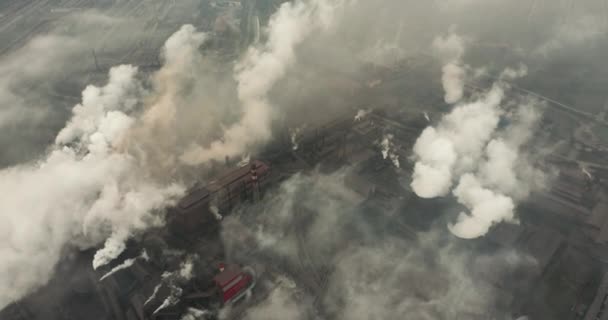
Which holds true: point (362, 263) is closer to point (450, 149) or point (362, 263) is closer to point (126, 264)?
point (450, 149)

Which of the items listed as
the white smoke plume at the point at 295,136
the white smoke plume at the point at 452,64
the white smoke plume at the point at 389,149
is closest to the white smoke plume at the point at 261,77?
the white smoke plume at the point at 295,136

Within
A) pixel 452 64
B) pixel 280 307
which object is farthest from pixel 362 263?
pixel 452 64

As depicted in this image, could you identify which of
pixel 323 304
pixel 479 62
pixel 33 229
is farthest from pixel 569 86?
pixel 33 229

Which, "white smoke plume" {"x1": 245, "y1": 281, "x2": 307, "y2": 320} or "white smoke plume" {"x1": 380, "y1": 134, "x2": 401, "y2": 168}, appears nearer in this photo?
"white smoke plume" {"x1": 245, "y1": 281, "x2": 307, "y2": 320}

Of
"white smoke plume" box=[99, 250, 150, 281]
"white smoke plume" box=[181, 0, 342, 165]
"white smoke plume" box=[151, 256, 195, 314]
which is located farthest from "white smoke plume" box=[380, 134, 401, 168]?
"white smoke plume" box=[99, 250, 150, 281]

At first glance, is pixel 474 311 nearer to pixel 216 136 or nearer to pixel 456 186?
pixel 456 186

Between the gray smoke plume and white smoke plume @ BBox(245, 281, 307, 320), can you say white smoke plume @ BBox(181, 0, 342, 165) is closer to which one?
the gray smoke plume
